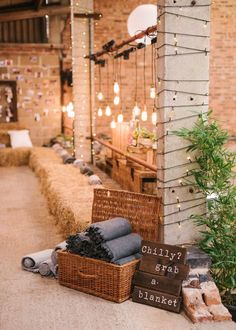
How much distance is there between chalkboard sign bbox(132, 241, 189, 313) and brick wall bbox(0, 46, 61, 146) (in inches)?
354

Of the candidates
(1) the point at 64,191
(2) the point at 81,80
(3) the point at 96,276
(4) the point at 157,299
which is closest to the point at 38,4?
(2) the point at 81,80

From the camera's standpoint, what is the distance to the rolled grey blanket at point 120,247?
3.76m

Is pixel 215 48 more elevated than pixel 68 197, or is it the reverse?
pixel 215 48

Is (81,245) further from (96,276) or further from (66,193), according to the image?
(66,193)

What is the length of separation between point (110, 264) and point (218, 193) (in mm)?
1121

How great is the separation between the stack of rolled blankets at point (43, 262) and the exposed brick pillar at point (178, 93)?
1.01 m

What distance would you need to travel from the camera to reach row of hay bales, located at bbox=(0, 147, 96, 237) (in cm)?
506

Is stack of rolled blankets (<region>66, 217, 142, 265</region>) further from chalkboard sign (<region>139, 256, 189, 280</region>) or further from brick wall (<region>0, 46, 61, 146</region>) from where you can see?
brick wall (<region>0, 46, 61, 146</region>)

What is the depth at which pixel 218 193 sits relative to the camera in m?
4.02

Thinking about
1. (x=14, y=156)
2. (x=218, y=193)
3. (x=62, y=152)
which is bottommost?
(x=14, y=156)

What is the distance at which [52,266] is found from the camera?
14.0 ft

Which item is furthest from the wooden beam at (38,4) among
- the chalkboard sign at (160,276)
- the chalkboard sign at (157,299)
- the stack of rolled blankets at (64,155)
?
the chalkboard sign at (157,299)

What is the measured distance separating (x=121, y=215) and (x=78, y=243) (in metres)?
0.55

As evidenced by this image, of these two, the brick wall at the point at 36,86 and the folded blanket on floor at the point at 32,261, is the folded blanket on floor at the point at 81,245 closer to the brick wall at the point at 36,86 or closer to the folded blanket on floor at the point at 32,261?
the folded blanket on floor at the point at 32,261
